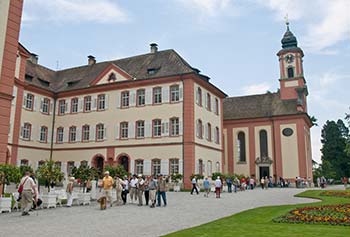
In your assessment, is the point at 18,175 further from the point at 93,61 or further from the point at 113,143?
the point at 93,61

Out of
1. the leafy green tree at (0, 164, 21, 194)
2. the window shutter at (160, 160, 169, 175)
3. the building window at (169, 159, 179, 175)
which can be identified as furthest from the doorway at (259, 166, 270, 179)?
the leafy green tree at (0, 164, 21, 194)

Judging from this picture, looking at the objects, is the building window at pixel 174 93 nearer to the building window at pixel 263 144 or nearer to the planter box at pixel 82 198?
the building window at pixel 263 144

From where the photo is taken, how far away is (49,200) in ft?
51.6

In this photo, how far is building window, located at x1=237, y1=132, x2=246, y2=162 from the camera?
4511 centimetres

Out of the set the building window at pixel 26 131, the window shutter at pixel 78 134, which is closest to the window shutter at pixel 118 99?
the window shutter at pixel 78 134

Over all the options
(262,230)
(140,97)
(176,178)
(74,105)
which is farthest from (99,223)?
(74,105)

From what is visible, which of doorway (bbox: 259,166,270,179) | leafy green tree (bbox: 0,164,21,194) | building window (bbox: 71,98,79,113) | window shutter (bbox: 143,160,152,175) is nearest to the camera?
leafy green tree (bbox: 0,164,21,194)

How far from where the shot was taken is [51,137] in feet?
128

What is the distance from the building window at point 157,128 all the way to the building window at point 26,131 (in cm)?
1321

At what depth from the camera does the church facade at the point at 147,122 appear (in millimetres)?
32781

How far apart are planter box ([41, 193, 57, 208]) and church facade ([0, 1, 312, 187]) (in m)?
16.4

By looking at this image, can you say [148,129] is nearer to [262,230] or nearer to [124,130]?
[124,130]

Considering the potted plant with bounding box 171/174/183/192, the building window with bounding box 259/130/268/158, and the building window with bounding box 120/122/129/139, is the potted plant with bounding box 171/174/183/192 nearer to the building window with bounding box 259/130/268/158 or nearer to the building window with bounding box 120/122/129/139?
the building window with bounding box 120/122/129/139

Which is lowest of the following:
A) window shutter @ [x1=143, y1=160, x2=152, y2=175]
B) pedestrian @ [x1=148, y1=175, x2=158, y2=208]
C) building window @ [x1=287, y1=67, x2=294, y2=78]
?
pedestrian @ [x1=148, y1=175, x2=158, y2=208]
